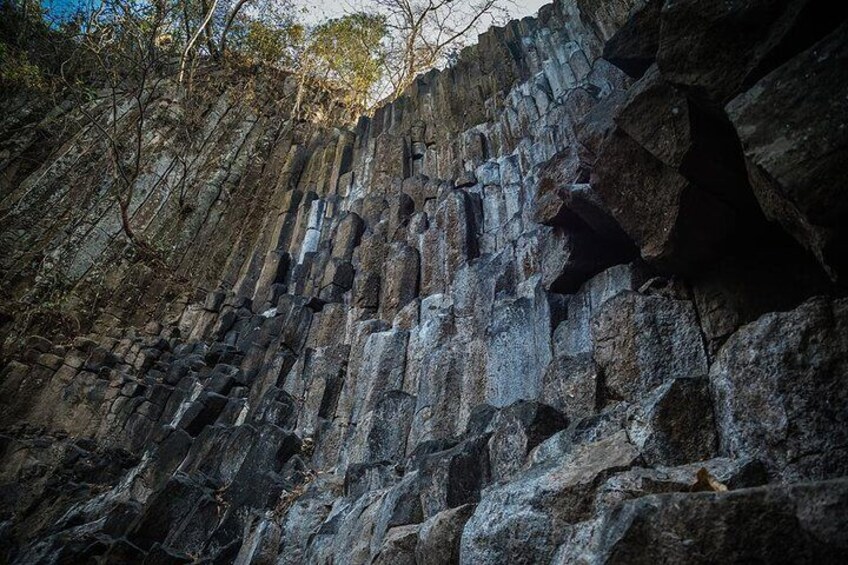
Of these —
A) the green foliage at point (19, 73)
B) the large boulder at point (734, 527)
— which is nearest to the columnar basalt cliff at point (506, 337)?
the large boulder at point (734, 527)

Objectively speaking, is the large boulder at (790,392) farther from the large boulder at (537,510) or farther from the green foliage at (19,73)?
the green foliage at (19,73)

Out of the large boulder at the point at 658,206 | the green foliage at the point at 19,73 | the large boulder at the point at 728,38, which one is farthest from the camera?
the green foliage at the point at 19,73

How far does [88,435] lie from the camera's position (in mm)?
11984

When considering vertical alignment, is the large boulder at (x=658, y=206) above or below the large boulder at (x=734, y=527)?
above

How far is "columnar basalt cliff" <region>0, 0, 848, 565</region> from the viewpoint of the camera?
2.38m

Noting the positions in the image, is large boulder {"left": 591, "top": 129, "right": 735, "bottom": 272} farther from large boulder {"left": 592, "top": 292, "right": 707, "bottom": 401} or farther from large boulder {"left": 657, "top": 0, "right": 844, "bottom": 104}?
large boulder {"left": 657, "top": 0, "right": 844, "bottom": 104}

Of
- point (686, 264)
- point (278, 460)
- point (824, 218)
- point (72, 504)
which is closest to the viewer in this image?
point (824, 218)

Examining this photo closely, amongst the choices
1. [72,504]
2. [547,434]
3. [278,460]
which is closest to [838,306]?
[547,434]

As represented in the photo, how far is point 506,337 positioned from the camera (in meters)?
5.39

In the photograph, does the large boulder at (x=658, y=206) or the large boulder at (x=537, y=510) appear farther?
the large boulder at (x=658, y=206)

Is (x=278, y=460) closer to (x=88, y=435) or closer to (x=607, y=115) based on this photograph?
(x=607, y=115)

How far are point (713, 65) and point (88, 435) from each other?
43.9ft

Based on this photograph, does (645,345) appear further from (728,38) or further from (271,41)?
(271,41)

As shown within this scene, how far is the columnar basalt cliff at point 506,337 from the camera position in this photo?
238cm
